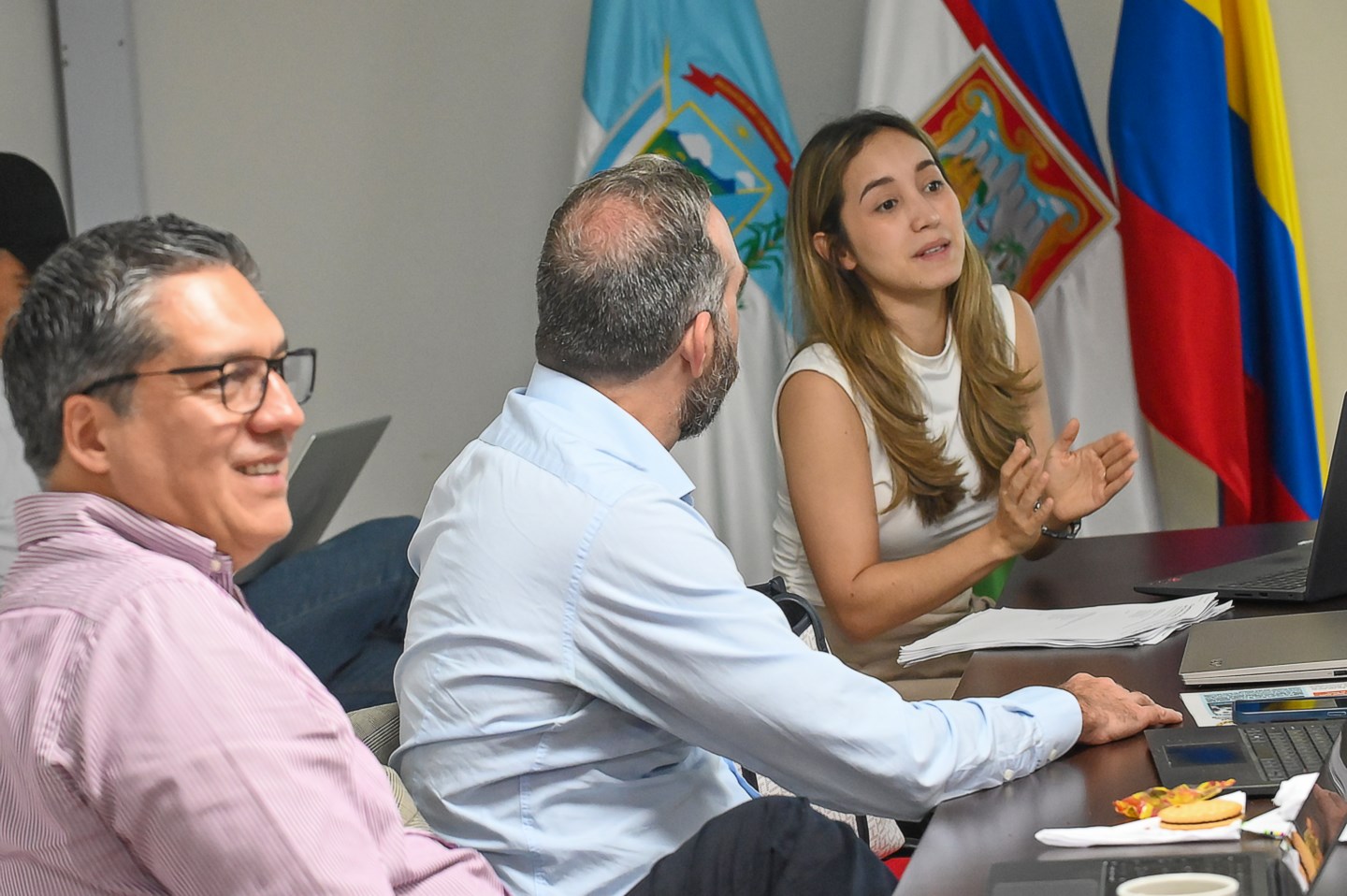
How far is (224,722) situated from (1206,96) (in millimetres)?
2507

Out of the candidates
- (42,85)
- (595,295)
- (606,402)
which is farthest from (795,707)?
(42,85)

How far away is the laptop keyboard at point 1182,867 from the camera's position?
914mm

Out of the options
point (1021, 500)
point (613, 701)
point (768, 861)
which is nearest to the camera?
point (768, 861)

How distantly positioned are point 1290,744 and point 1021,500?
81 centimetres

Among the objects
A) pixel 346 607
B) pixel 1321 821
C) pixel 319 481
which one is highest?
pixel 1321 821

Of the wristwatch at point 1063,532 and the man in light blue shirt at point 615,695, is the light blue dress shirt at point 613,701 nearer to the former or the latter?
the man in light blue shirt at point 615,695

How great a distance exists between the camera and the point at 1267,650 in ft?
4.74

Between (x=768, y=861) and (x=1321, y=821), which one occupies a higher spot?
(x=1321, y=821)

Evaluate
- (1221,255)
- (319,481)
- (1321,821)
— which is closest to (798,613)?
(1321,821)

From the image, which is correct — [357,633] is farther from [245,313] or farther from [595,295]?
[245,313]

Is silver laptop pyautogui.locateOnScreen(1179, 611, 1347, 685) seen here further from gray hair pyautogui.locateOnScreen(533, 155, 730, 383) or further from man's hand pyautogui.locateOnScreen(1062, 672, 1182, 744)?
gray hair pyautogui.locateOnScreen(533, 155, 730, 383)

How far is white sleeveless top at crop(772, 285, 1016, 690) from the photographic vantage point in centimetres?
228

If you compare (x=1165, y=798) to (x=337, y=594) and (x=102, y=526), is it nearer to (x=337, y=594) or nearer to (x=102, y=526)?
(x=102, y=526)

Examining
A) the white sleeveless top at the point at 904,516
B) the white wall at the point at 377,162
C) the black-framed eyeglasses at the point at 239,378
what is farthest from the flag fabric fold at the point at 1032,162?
the black-framed eyeglasses at the point at 239,378
